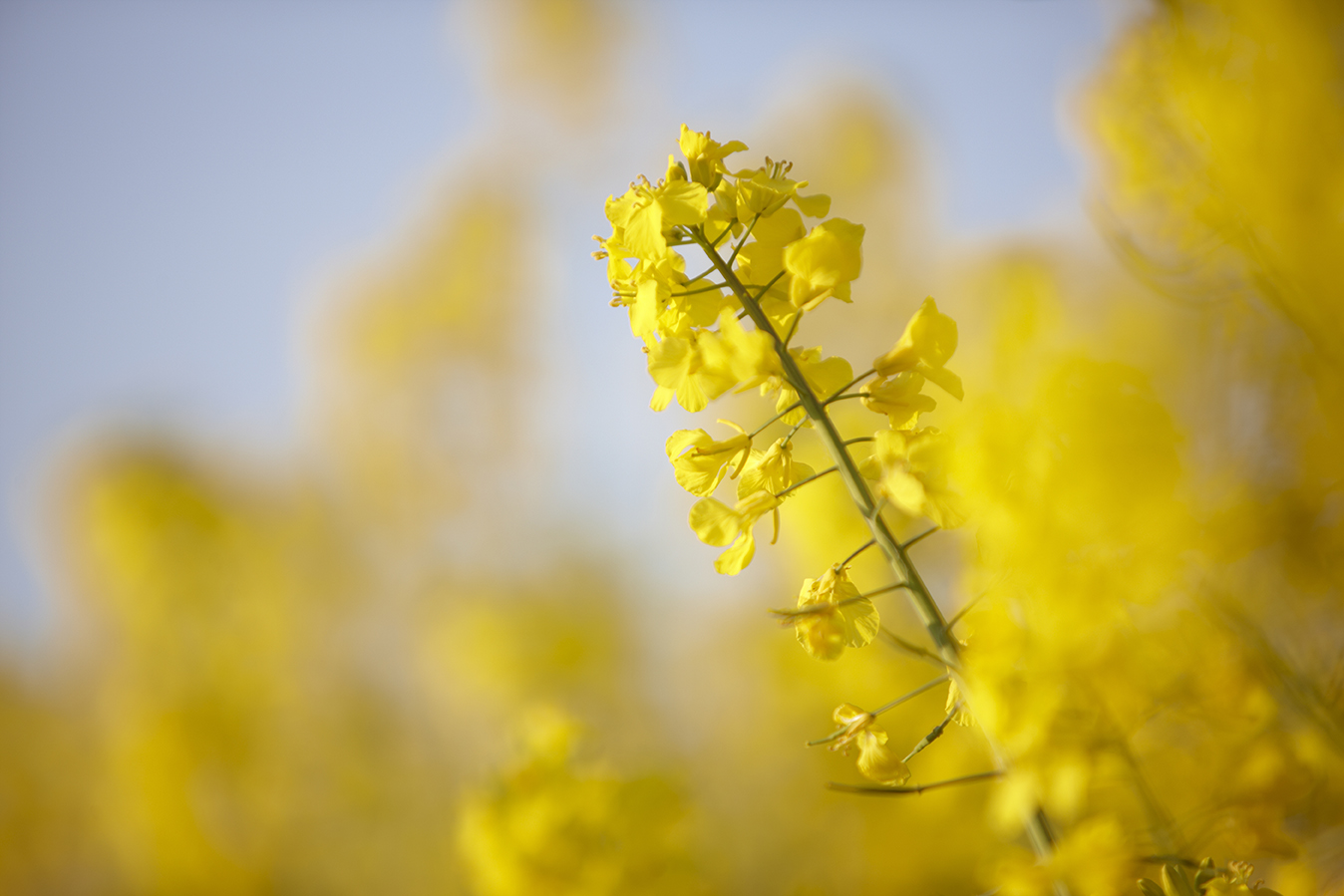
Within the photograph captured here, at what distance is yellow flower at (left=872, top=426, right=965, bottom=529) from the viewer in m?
0.75

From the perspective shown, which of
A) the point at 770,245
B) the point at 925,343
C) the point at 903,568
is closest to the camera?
the point at 903,568

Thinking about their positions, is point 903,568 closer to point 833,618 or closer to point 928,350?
point 833,618

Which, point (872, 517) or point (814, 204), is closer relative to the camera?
point (872, 517)

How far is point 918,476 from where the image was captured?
2.52 ft

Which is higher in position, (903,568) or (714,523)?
(714,523)

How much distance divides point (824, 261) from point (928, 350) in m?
0.18

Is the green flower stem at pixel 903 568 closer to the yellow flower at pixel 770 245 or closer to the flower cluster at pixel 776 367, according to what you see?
the flower cluster at pixel 776 367

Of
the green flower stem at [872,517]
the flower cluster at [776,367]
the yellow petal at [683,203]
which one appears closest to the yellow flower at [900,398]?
the flower cluster at [776,367]

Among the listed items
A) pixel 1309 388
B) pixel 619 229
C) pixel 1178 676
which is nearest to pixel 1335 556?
pixel 1309 388

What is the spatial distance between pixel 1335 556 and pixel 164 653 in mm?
11264

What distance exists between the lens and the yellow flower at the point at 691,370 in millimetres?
802

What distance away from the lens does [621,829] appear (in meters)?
1.87

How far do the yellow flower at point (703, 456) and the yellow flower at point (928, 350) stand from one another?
0.22m

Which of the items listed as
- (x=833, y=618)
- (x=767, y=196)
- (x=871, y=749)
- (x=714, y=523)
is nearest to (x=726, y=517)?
(x=714, y=523)
